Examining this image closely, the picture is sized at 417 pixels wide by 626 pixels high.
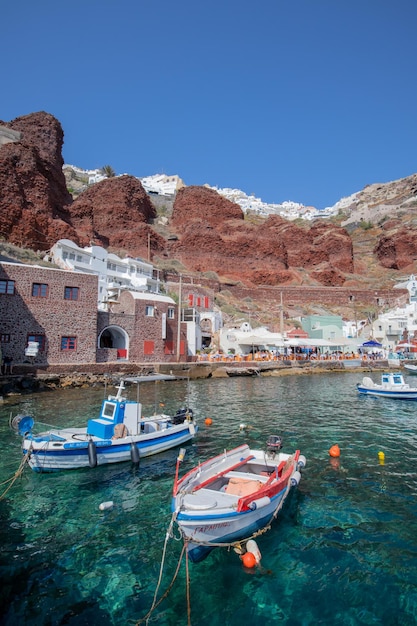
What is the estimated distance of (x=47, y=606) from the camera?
18.6 feet

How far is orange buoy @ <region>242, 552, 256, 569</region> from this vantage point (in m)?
6.47

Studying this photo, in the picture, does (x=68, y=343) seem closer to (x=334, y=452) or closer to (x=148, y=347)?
(x=148, y=347)

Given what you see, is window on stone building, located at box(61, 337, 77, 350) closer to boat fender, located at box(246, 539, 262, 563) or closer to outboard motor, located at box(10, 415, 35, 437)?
outboard motor, located at box(10, 415, 35, 437)

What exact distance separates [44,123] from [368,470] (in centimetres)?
8326

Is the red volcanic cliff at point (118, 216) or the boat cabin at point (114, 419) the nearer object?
the boat cabin at point (114, 419)

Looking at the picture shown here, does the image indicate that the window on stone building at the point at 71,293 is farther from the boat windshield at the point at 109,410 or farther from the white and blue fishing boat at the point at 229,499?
the white and blue fishing boat at the point at 229,499

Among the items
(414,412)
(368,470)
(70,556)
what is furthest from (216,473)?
(414,412)

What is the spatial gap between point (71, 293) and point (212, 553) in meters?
27.4

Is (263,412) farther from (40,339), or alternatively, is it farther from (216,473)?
(40,339)

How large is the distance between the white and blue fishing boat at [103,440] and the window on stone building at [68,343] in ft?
62.9

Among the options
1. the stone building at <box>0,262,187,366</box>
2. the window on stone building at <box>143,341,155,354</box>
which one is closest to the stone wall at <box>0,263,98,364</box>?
the stone building at <box>0,262,187,366</box>

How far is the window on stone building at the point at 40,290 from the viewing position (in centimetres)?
2931

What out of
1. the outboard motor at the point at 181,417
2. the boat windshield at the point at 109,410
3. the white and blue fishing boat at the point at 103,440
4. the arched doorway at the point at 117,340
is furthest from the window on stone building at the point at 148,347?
the boat windshield at the point at 109,410

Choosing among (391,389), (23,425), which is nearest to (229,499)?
(23,425)
